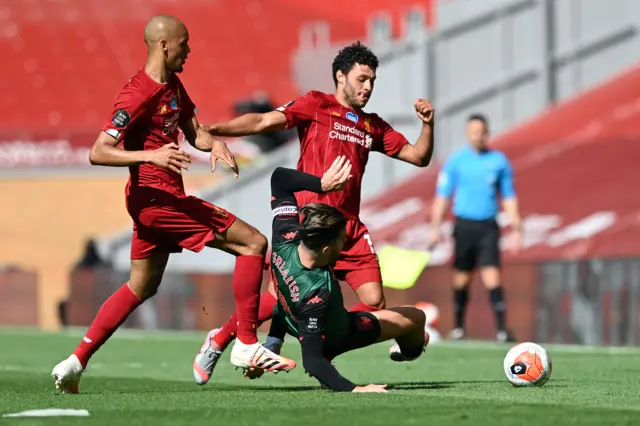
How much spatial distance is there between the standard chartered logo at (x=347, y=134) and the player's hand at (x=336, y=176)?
2.65 feet

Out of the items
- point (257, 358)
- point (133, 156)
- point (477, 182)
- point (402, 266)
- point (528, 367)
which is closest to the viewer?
point (133, 156)

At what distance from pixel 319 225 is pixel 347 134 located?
1298 millimetres

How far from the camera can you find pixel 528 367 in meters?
8.95

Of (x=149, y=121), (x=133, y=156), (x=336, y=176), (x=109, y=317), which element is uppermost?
(x=149, y=121)

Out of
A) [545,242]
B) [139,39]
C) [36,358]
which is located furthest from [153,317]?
[139,39]

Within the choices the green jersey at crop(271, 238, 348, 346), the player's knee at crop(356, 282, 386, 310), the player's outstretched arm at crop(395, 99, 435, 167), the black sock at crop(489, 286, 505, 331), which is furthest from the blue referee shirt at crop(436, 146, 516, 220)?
the green jersey at crop(271, 238, 348, 346)

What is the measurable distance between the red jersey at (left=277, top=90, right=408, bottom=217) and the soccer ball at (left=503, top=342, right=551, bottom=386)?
1.35 metres

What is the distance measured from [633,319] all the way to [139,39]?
95.0 feet

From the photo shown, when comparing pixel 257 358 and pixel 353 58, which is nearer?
pixel 257 358

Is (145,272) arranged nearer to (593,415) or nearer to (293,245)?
(293,245)

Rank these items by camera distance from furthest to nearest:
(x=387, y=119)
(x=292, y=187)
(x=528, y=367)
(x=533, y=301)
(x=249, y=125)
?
(x=387, y=119) → (x=533, y=301) → (x=249, y=125) → (x=528, y=367) → (x=292, y=187)

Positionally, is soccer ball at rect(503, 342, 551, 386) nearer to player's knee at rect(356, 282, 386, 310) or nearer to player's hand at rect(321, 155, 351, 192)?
player's knee at rect(356, 282, 386, 310)

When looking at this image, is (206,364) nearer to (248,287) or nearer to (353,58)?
(248,287)

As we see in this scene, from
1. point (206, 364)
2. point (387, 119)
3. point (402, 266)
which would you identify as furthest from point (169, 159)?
point (387, 119)
